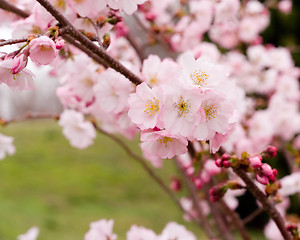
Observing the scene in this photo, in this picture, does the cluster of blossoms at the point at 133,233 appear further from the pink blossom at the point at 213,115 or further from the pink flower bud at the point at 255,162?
the pink blossom at the point at 213,115

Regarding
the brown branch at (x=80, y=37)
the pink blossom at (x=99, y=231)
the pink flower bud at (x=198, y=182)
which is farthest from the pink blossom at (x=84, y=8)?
the pink flower bud at (x=198, y=182)

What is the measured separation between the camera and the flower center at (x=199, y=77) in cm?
89

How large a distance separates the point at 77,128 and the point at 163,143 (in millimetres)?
998

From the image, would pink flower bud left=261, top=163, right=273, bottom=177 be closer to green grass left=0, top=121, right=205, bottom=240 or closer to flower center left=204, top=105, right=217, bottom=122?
flower center left=204, top=105, right=217, bottom=122

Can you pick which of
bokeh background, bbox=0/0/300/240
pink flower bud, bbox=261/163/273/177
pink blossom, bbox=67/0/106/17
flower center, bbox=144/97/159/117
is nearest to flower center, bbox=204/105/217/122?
flower center, bbox=144/97/159/117

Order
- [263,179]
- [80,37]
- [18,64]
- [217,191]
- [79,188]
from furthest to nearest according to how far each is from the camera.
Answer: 1. [79,188]
2. [217,191]
3. [263,179]
4. [80,37]
5. [18,64]

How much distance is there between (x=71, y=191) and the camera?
19.9 ft

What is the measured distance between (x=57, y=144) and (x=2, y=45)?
24.0ft

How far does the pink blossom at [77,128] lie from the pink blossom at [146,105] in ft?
2.86

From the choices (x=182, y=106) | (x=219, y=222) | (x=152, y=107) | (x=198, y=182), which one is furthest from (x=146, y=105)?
(x=219, y=222)

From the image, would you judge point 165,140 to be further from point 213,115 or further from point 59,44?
point 59,44

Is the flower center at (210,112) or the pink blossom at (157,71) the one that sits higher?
the pink blossom at (157,71)

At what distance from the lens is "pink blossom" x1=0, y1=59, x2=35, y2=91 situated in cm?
85

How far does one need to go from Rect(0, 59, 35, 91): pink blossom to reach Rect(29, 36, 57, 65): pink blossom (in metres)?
0.07
